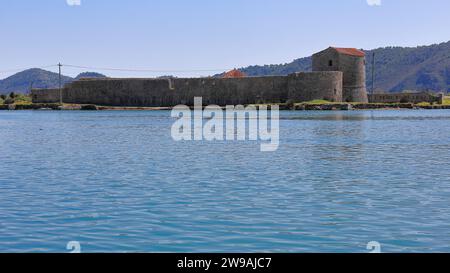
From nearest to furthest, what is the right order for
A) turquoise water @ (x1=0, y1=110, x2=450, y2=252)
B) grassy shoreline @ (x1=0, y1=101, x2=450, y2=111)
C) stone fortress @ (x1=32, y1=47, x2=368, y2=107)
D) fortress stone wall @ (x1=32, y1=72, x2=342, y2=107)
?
turquoise water @ (x1=0, y1=110, x2=450, y2=252) → grassy shoreline @ (x1=0, y1=101, x2=450, y2=111) → stone fortress @ (x1=32, y1=47, x2=368, y2=107) → fortress stone wall @ (x1=32, y1=72, x2=342, y2=107)

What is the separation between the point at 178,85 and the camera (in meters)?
86.4

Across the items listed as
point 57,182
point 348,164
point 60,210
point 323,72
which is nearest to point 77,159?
point 57,182

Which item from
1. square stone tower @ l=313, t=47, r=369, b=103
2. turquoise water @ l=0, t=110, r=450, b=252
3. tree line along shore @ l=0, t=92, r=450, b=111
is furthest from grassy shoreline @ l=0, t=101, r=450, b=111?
turquoise water @ l=0, t=110, r=450, b=252

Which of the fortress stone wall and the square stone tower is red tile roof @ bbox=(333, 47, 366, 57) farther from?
the fortress stone wall

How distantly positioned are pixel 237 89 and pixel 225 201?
71626 millimetres

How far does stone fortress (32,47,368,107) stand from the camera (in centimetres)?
7450

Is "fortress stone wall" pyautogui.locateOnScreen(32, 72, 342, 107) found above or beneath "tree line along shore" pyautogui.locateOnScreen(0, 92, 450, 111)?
above

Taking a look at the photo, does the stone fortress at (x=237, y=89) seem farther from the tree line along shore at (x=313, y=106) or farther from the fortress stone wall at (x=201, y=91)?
the tree line along shore at (x=313, y=106)

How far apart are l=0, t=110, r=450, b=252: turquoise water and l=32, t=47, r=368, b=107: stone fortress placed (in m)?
54.6

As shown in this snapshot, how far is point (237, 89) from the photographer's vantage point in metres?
82.5

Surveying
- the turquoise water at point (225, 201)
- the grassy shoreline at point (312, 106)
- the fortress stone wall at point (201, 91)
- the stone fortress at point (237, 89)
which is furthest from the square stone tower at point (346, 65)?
the turquoise water at point (225, 201)

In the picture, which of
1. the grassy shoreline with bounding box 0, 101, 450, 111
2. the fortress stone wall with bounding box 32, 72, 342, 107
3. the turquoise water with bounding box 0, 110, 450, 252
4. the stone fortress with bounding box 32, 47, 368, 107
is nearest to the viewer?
the turquoise water with bounding box 0, 110, 450, 252

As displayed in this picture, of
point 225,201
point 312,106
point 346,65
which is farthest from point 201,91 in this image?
point 225,201
